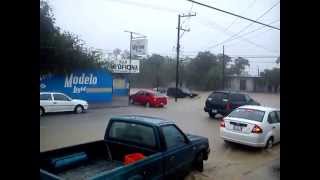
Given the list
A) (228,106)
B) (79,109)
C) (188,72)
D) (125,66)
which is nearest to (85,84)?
(79,109)

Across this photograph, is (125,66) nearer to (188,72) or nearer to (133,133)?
(188,72)

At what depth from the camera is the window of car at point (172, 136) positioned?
17.4 feet

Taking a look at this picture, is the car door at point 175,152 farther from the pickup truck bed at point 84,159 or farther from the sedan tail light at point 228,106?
the sedan tail light at point 228,106

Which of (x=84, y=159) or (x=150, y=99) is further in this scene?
(x=150, y=99)

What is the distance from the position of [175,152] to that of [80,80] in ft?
64.8

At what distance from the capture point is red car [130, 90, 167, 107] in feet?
82.7

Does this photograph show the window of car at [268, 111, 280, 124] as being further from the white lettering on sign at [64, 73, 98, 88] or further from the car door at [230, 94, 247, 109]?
the white lettering on sign at [64, 73, 98, 88]

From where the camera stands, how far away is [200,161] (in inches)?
266

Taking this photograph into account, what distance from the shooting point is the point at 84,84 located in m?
24.5

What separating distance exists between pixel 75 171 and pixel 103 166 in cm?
46
